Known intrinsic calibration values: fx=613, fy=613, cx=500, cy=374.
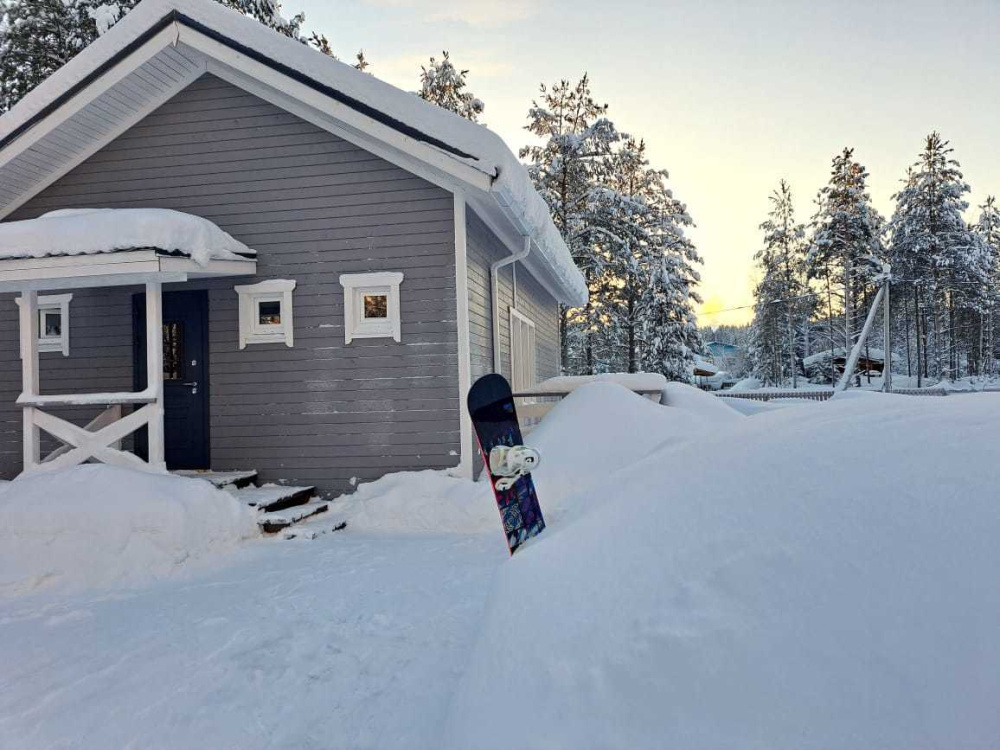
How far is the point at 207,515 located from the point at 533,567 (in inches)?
189

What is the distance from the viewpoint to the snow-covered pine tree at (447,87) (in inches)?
953

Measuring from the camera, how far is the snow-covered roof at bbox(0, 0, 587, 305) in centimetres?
679

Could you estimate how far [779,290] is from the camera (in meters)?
44.2

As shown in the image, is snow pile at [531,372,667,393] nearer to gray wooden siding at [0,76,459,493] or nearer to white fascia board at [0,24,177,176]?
gray wooden siding at [0,76,459,493]

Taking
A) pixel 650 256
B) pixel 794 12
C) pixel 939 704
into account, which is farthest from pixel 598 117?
pixel 939 704

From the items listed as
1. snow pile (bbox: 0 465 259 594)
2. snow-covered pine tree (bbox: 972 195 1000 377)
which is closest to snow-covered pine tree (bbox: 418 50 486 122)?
snow pile (bbox: 0 465 259 594)

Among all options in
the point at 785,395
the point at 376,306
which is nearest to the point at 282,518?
the point at 376,306

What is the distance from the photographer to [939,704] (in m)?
1.17

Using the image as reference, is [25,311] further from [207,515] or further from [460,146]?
[460,146]

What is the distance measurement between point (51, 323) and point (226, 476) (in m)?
3.92

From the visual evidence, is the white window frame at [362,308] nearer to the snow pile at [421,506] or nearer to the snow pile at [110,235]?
the snow pile at [110,235]

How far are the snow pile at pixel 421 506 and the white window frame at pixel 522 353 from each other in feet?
11.7

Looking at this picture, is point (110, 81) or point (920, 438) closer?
point (920, 438)

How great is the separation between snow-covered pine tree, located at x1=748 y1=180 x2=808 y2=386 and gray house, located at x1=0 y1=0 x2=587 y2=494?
3802cm
